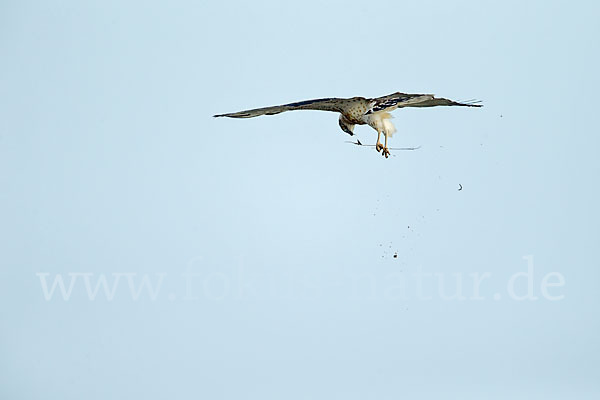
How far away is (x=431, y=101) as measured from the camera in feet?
13.9

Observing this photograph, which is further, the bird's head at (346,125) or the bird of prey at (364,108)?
the bird's head at (346,125)

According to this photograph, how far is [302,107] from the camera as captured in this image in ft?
13.7

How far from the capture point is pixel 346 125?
4324mm

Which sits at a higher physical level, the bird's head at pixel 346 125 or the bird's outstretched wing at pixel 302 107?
the bird's outstretched wing at pixel 302 107

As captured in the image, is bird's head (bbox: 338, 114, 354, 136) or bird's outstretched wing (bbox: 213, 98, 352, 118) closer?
bird's outstretched wing (bbox: 213, 98, 352, 118)

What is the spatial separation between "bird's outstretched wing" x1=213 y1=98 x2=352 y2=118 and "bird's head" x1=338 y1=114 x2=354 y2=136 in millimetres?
49

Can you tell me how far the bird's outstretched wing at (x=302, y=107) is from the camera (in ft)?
13.5

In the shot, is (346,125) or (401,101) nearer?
Result: (401,101)

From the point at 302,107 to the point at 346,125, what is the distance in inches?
10.0

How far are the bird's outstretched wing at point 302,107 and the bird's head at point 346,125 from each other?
0.05 m

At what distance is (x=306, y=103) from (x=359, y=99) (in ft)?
0.72

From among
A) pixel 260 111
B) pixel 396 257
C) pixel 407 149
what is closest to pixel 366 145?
pixel 407 149

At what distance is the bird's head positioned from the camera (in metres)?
4.31

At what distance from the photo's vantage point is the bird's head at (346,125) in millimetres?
4309
